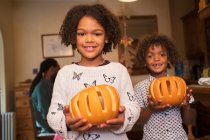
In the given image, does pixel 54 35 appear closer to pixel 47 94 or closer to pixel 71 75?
pixel 47 94

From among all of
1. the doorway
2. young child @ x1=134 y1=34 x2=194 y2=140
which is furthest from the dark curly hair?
the doorway

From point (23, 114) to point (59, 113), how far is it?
12.2 ft

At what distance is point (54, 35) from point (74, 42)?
12.9 feet

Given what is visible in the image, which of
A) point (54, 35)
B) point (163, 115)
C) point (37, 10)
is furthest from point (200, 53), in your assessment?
point (163, 115)

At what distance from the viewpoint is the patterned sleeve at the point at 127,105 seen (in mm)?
982

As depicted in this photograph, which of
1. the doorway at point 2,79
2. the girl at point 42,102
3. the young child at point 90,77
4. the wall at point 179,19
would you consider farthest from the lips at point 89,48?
the wall at point 179,19

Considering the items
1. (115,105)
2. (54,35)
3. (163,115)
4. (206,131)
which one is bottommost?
(206,131)

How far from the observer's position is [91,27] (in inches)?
41.5

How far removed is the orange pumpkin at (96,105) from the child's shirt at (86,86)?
0.28ft

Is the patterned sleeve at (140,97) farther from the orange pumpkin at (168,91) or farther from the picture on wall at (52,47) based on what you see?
the picture on wall at (52,47)

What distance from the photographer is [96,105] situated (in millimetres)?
895

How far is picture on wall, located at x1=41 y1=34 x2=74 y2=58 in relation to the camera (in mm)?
4961

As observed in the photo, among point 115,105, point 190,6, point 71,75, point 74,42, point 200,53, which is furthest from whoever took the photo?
point 190,6

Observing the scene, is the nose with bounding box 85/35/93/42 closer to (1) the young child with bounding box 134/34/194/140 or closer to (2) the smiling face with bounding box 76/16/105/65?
(2) the smiling face with bounding box 76/16/105/65
